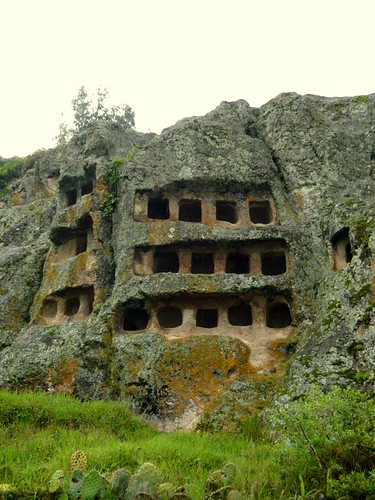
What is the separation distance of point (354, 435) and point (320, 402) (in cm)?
68

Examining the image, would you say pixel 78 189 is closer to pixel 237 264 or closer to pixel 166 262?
pixel 166 262

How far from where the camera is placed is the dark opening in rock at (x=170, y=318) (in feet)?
60.1

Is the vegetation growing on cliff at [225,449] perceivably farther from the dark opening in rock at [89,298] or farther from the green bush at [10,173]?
the green bush at [10,173]

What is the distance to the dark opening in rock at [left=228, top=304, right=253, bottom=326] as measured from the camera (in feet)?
59.8

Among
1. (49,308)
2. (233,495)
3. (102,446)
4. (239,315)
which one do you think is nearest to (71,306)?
(49,308)

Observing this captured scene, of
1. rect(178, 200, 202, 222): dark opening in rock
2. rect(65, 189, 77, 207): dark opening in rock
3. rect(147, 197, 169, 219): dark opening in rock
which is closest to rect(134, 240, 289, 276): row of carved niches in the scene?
rect(147, 197, 169, 219): dark opening in rock

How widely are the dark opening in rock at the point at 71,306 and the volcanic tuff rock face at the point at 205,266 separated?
0.21ft

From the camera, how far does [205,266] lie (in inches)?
778

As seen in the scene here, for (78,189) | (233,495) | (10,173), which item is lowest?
(233,495)

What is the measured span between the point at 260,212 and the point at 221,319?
17.5ft

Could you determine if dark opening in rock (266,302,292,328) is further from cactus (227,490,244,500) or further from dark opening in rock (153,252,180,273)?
A: cactus (227,490,244,500)

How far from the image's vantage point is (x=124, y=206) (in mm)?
19031

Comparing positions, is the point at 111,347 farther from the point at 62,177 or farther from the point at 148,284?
the point at 62,177

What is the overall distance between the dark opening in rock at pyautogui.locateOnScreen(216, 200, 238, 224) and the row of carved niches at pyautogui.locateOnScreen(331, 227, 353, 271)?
4150mm
